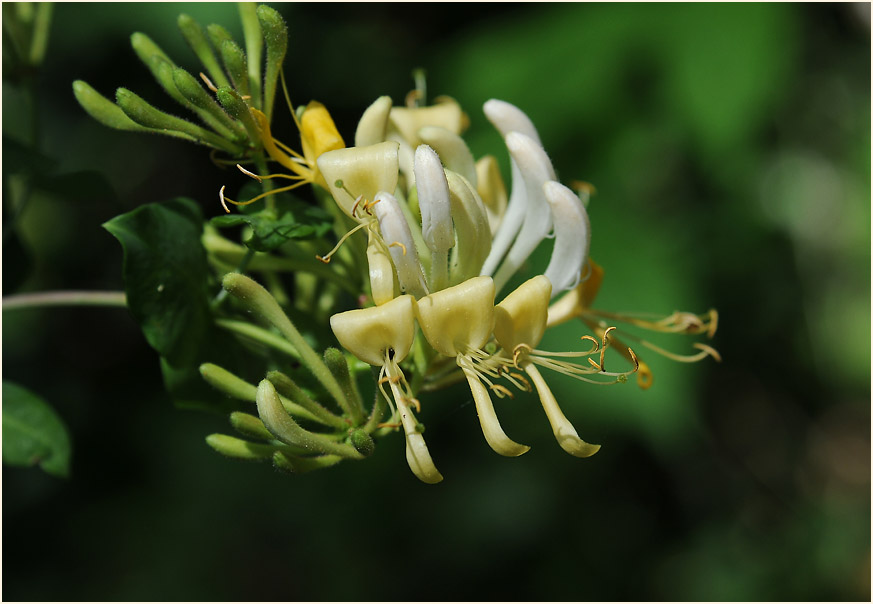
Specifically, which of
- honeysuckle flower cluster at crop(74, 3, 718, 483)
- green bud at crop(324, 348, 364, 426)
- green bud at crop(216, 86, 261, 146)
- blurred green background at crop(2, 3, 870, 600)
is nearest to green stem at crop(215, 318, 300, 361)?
honeysuckle flower cluster at crop(74, 3, 718, 483)

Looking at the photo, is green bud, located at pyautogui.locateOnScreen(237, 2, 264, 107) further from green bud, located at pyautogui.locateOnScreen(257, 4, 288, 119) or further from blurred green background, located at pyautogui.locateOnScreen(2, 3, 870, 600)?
blurred green background, located at pyautogui.locateOnScreen(2, 3, 870, 600)

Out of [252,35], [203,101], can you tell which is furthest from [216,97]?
[252,35]

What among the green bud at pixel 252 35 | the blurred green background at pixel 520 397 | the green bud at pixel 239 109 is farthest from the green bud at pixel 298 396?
the blurred green background at pixel 520 397

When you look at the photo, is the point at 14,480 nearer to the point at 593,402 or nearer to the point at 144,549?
the point at 144,549

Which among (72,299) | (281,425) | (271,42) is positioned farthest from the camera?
(72,299)

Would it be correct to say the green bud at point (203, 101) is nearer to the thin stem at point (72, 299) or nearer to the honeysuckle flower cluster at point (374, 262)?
the honeysuckle flower cluster at point (374, 262)

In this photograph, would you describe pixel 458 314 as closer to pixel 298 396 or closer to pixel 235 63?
pixel 298 396
